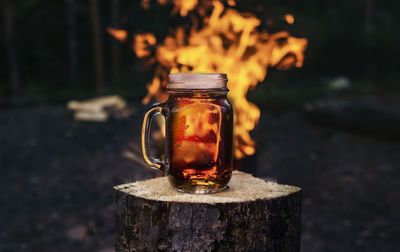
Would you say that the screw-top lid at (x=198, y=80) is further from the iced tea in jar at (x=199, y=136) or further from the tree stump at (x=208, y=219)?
the tree stump at (x=208, y=219)

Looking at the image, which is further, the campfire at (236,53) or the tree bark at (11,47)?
the tree bark at (11,47)

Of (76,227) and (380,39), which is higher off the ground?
(380,39)

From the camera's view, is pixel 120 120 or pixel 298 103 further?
pixel 298 103

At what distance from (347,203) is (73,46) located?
1375 centimetres

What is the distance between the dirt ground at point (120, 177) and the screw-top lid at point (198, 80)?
2.28 meters

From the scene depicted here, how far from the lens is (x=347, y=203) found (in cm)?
564

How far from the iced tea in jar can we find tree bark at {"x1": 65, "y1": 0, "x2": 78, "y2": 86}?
50.9 ft

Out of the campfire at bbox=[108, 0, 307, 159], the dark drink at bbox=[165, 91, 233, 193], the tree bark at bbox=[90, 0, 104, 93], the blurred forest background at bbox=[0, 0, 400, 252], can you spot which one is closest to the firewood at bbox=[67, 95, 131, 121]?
the blurred forest background at bbox=[0, 0, 400, 252]

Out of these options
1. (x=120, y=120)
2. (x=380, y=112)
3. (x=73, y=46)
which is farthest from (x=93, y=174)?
(x=73, y=46)

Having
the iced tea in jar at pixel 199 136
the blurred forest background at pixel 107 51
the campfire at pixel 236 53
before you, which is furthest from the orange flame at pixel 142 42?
the blurred forest background at pixel 107 51

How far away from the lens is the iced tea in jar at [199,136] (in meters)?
2.00

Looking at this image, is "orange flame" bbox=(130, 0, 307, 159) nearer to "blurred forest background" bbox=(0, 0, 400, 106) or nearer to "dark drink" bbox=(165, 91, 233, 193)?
"dark drink" bbox=(165, 91, 233, 193)

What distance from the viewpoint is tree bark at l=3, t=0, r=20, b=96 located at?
14312mm

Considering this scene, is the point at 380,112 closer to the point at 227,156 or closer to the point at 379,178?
the point at 379,178
